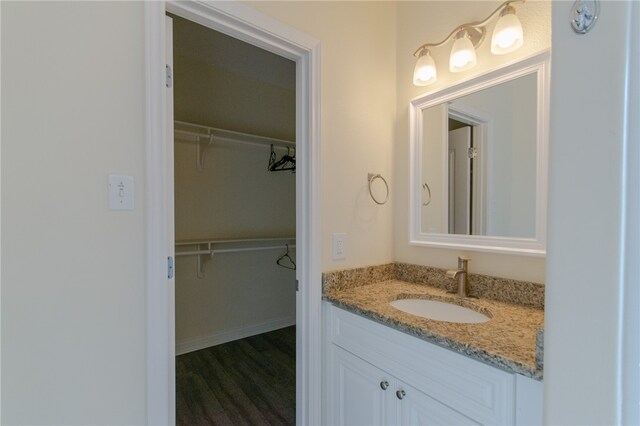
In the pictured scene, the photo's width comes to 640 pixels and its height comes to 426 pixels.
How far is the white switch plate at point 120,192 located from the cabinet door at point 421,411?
116 cm

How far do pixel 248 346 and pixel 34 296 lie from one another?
2166 mm

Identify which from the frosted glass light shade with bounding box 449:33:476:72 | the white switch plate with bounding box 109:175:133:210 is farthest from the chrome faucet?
the white switch plate with bounding box 109:175:133:210

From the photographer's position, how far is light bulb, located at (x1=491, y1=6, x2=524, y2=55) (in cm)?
124

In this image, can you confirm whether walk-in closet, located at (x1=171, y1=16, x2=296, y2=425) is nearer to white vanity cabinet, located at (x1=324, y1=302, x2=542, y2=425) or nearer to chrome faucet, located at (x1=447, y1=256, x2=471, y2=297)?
white vanity cabinet, located at (x1=324, y1=302, x2=542, y2=425)

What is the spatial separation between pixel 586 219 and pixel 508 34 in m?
1.27

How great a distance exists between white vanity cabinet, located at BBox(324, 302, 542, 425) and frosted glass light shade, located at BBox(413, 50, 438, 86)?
4.10ft

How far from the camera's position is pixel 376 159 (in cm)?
171

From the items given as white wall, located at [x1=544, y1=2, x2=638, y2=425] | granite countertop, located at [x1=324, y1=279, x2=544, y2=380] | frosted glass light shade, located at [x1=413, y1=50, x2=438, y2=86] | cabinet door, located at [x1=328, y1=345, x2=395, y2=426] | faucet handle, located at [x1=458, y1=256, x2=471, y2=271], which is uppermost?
frosted glass light shade, located at [x1=413, y1=50, x2=438, y2=86]

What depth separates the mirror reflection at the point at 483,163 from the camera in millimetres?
1270

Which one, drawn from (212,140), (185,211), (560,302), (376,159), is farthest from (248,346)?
(560,302)

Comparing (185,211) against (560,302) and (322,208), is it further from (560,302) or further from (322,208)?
(560,302)

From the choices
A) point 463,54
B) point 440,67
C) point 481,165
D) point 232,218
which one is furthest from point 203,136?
point 481,165

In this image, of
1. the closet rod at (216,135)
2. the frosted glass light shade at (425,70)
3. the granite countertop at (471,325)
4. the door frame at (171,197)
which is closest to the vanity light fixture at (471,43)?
the frosted glass light shade at (425,70)

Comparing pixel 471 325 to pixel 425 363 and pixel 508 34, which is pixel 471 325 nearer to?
pixel 425 363
